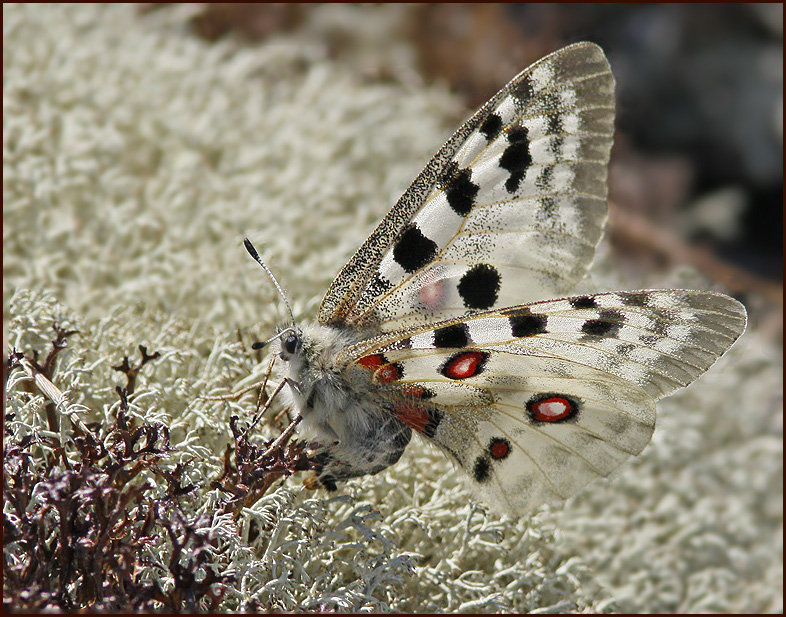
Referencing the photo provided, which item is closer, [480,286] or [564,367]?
[564,367]

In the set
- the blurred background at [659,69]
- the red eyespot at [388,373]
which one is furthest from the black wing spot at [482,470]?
the blurred background at [659,69]

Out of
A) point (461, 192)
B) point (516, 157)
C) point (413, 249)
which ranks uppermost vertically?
point (516, 157)

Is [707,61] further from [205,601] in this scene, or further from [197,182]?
[205,601]

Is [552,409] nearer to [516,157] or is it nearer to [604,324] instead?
[604,324]

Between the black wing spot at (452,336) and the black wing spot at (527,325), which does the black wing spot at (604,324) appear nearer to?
the black wing spot at (527,325)

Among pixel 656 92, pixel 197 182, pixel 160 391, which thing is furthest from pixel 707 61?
pixel 160 391

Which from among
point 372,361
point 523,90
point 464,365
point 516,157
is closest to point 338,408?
point 372,361

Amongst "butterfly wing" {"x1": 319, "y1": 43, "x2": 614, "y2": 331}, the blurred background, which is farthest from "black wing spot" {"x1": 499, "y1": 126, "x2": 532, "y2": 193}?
the blurred background
